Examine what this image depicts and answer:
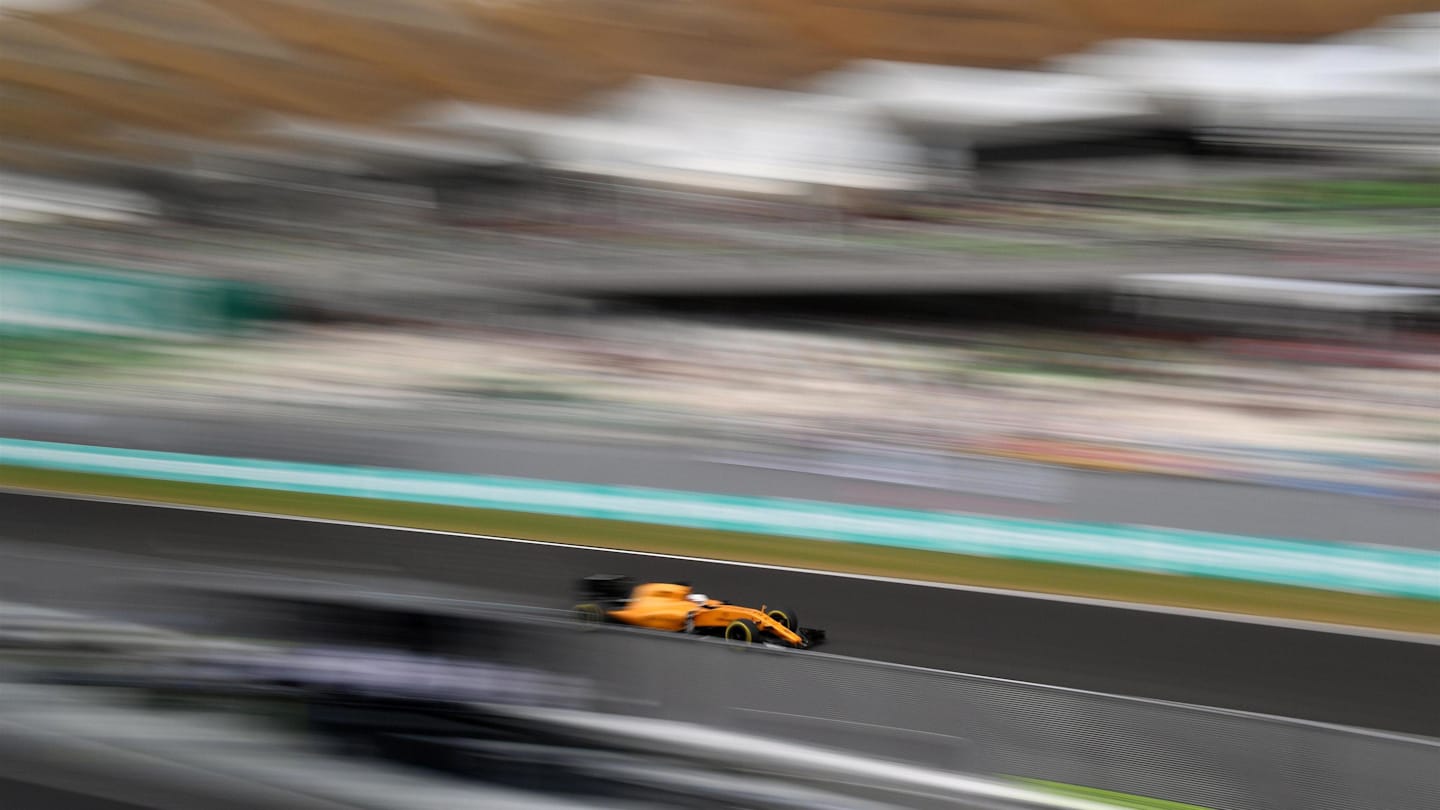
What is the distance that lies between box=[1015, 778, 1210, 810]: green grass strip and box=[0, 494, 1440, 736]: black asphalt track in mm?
1329

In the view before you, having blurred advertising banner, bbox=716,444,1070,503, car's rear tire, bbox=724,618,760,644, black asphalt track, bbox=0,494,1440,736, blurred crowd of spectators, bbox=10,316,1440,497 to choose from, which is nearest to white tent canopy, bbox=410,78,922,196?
blurred crowd of spectators, bbox=10,316,1440,497

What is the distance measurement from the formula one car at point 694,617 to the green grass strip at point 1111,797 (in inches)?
41.6

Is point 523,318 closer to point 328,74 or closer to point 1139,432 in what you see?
point 328,74

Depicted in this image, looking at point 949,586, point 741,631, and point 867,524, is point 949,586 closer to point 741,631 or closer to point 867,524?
point 867,524

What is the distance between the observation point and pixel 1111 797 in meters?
2.70

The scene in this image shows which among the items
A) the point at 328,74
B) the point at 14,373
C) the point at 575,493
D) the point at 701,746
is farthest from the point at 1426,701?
the point at 14,373

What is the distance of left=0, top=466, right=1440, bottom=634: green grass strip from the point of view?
12.9ft

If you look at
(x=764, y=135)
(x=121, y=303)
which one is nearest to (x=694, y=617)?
(x=764, y=135)

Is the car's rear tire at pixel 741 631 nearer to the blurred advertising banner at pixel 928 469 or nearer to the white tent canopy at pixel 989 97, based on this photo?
the blurred advertising banner at pixel 928 469

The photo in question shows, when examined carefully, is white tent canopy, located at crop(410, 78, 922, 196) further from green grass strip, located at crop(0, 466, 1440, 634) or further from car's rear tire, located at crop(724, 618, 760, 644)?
car's rear tire, located at crop(724, 618, 760, 644)

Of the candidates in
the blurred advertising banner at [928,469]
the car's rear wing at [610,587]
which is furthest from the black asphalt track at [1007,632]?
the car's rear wing at [610,587]

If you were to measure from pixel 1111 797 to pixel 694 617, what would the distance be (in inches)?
55.9

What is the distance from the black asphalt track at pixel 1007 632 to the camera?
149 inches

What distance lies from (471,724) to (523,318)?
430 centimetres
